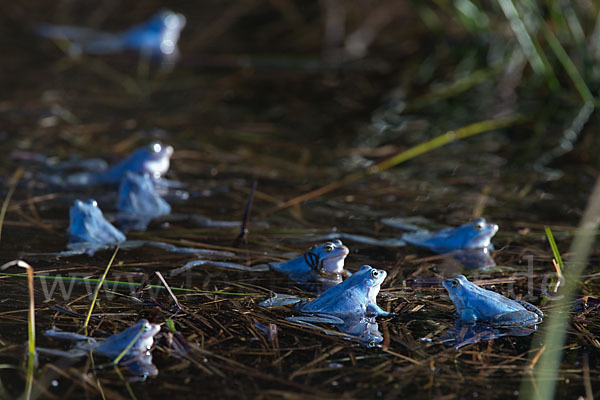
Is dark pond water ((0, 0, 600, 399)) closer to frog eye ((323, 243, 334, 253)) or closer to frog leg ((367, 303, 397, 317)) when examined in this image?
frog leg ((367, 303, 397, 317))

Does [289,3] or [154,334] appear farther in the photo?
[289,3]

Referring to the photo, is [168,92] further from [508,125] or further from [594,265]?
[594,265]

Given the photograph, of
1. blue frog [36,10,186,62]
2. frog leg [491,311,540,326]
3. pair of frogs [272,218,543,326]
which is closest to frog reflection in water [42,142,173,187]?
pair of frogs [272,218,543,326]

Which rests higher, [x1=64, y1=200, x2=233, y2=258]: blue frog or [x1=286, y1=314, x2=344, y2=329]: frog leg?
[x1=64, y1=200, x2=233, y2=258]: blue frog

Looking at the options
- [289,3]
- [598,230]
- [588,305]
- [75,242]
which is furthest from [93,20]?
[588,305]

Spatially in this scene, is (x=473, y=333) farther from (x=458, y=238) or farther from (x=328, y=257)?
(x=458, y=238)

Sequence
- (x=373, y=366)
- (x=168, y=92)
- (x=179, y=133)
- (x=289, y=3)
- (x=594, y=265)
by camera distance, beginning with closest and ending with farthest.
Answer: (x=373, y=366) → (x=594, y=265) → (x=179, y=133) → (x=168, y=92) → (x=289, y=3)

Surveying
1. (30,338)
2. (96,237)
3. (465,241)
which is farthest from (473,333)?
(96,237)
